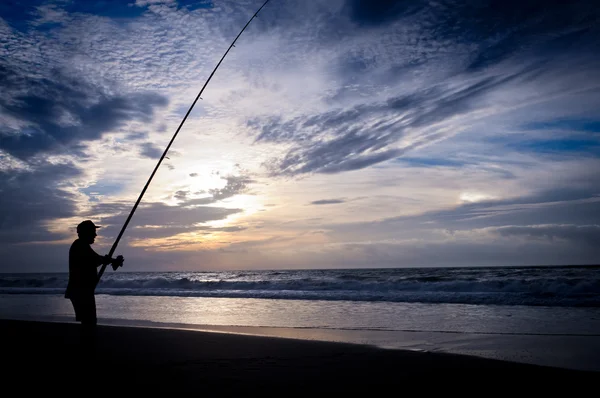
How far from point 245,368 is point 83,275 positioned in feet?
6.99

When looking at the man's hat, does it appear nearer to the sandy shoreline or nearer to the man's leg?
the man's leg

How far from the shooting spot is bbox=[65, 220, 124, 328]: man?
4355mm

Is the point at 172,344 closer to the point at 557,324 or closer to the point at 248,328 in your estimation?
the point at 248,328

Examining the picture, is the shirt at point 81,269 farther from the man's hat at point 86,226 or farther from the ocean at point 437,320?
the ocean at point 437,320

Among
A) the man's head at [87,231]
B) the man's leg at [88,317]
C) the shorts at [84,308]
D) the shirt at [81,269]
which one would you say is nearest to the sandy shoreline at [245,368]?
the man's leg at [88,317]

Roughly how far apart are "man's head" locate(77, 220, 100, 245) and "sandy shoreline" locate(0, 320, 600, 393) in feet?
4.34

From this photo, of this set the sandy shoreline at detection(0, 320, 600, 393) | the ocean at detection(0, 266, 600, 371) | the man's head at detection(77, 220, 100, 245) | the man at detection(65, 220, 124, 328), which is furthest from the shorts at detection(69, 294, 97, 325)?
the ocean at detection(0, 266, 600, 371)

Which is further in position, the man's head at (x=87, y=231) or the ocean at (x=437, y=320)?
the ocean at (x=437, y=320)

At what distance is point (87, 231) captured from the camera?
14.6 ft

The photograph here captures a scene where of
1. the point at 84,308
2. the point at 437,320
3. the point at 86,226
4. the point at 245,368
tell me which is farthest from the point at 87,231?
the point at 437,320

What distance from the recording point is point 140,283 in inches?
1040

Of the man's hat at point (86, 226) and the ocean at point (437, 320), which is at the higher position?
the man's hat at point (86, 226)

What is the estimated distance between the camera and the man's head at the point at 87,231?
174 inches

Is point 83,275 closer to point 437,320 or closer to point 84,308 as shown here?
point 84,308
